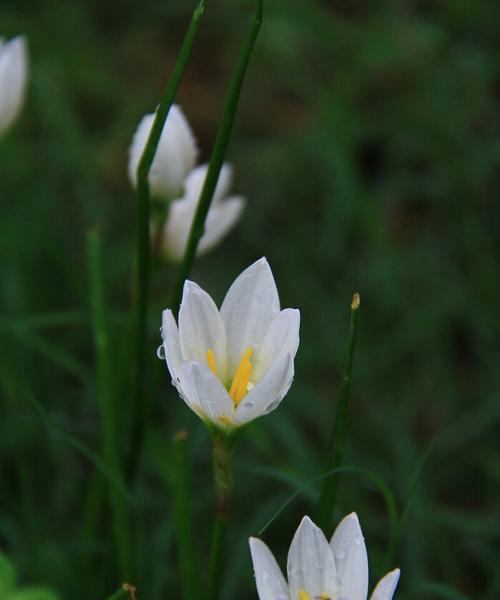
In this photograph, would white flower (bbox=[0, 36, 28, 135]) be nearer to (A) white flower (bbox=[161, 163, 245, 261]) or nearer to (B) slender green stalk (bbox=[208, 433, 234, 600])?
(A) white flower (bbox=[161, 163, 245, 261])

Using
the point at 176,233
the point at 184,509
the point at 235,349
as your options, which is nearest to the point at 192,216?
the point at 176,233

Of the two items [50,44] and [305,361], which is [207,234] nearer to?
[305,361]

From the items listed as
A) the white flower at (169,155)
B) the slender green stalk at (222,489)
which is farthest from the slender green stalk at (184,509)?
the white flower at (169,155)

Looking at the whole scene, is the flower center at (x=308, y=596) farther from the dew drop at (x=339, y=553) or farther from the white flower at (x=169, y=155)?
the white flower at (x=169, y=155)

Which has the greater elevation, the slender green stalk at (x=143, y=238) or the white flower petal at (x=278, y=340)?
the slender green stalk at (x=143, y=238)

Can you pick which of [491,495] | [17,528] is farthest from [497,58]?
[17,528]

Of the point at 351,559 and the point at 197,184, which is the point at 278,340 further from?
the point at 197,184

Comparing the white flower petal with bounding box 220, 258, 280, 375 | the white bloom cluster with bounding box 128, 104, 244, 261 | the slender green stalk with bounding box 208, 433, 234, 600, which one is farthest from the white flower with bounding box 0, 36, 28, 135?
the slender green stalk with bounding box 208, 433, 234, 600
